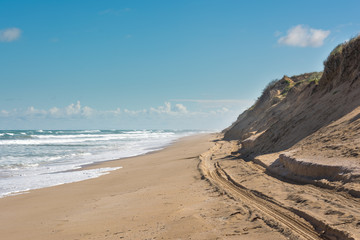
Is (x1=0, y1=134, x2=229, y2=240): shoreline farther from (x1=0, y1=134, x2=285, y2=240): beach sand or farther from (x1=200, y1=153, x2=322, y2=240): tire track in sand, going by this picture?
(x1=200, y1=153, x2=322, y2=240): tire track in sand

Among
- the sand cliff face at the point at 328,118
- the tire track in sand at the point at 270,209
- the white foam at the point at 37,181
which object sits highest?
the sand cliff face at the point at 328,118

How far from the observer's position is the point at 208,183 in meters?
7.34

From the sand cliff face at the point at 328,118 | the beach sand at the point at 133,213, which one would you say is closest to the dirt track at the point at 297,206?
the beach sand at the point at 133,213

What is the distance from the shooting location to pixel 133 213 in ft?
17.8

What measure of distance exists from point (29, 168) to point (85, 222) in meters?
9.70

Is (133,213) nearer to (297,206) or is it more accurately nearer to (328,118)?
(297,206)

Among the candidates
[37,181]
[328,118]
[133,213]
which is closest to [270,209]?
[133,213]

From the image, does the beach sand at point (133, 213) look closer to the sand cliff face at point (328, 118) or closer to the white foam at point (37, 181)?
the white foam at point (37, 181)

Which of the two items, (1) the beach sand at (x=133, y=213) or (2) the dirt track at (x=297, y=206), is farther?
(1) the beach sand at (x=133, y=213)

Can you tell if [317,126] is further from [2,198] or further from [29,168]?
[29,168]

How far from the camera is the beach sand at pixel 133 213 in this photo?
427cm

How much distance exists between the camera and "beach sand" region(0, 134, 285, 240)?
4.27 meters

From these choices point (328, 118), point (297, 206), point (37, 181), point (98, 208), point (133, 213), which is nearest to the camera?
point (297, 206)

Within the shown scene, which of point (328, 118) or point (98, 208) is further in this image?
point (328, 118)
